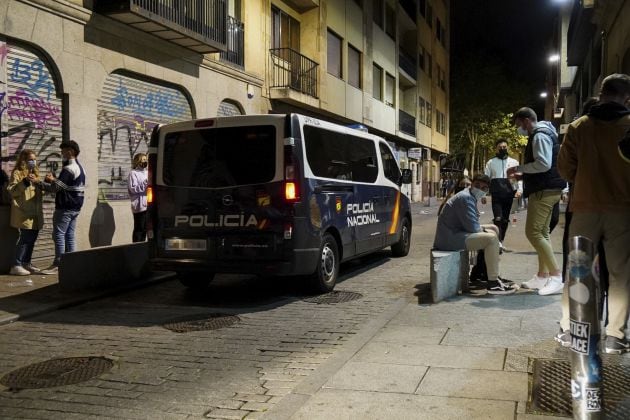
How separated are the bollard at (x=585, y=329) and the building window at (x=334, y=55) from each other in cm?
1983

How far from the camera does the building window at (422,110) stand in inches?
1422

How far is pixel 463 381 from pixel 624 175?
6.09ft

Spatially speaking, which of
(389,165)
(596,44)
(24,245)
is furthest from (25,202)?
(596,44)

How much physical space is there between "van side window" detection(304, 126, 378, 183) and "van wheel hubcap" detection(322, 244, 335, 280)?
939mm

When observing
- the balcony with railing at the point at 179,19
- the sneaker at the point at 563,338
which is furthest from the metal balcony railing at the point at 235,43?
the sneaker at the point at 563,338

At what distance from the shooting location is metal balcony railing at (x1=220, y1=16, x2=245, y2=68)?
1535cm

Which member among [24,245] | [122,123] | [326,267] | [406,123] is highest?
[406,123]

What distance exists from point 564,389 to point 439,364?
0.91 metres

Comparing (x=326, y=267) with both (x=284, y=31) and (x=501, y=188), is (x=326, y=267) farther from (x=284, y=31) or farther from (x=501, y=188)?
(x=284, y=31)

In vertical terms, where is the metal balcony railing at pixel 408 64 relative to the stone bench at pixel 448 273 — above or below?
above

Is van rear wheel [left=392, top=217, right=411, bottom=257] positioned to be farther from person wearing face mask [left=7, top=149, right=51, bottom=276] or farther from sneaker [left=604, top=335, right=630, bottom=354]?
sneaker [left=604, top=335, right=630, bottom=354]

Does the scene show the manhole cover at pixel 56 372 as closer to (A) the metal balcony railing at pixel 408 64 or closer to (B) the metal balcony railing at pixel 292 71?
(B) the metal balcony railing at pixel 292 71

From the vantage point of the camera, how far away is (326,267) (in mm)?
7359

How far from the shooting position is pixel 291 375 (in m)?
4.31
